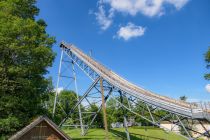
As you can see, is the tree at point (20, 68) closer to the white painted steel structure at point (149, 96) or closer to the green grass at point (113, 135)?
the white painted steel structure at point (149, 96)

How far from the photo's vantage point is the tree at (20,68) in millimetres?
21969

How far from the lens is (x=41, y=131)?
22891 mm

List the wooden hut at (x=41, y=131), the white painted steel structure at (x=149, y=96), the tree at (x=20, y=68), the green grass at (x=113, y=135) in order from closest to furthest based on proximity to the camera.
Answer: the wooden hut at (x=41, y=131) < the white painted steel structure at (x=149, y=96) < the tree at (x=20, y=68) < the green grass at (x=113, y=135)

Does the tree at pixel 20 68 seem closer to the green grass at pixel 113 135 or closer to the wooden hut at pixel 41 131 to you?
the wooden hut at pixel 41 131

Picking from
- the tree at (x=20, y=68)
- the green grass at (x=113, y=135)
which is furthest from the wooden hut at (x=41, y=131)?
the green grass at (x=113, y=135)

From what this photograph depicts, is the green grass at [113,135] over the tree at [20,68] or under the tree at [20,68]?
under

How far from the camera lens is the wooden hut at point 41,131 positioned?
845 inches

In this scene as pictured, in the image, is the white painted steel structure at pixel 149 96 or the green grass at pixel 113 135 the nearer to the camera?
the white painted steel structure at pixel 149 96

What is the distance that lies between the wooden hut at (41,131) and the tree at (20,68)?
0.87 meters

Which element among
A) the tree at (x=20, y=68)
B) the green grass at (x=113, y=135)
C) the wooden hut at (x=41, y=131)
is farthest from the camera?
the green grass at (x=113, y=135)

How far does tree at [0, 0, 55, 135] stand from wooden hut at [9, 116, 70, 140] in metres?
0.87

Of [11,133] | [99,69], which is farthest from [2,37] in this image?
[99,69]

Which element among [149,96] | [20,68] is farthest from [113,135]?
[20,68]

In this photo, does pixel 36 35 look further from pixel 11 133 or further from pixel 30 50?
pixel 11 133
